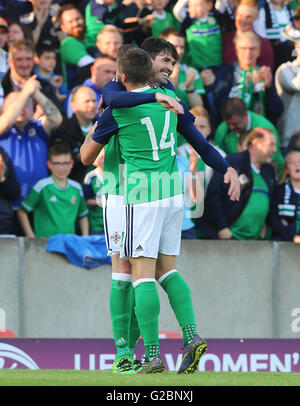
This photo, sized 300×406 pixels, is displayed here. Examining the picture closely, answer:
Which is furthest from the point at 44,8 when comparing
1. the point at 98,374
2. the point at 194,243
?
the point at 98,374

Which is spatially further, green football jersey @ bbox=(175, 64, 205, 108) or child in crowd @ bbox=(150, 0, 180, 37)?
child in crowd @ bbox=(150, 0, 180, 37)

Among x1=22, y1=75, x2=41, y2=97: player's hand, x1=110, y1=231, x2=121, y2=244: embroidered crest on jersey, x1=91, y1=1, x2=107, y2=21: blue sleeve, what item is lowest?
x1=110, y1=231, x2=121, y2=244: embroidered crest on jersey

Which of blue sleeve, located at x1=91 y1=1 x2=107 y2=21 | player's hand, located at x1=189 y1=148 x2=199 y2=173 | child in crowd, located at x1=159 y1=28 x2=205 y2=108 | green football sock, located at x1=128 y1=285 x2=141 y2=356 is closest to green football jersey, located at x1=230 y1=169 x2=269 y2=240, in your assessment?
player's hand, located at x1=189 y1=148 x2=199 y2=173

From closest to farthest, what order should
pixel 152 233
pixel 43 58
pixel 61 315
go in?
1. pixel 152 233
2. pixel 61 315
3. pixel 43 58

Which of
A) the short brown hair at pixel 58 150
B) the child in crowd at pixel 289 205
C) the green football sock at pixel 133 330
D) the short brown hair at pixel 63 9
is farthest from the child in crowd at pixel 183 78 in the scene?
the green football sock at pixel 133 330

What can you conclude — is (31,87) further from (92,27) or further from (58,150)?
(92,27)

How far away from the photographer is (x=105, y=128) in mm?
6320

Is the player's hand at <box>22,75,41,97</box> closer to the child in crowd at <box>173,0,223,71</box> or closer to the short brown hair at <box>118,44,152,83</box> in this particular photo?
the child in crowd at <box>173,0,223,71</box>

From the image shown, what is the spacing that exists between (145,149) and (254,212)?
176 inches

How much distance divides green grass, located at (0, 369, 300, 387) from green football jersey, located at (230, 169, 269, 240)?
4218 millimetres

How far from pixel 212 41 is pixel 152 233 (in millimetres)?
6240

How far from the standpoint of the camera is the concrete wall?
9.88 m

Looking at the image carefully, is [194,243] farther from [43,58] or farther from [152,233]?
[152,233]

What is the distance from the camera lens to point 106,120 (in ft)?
20.7
